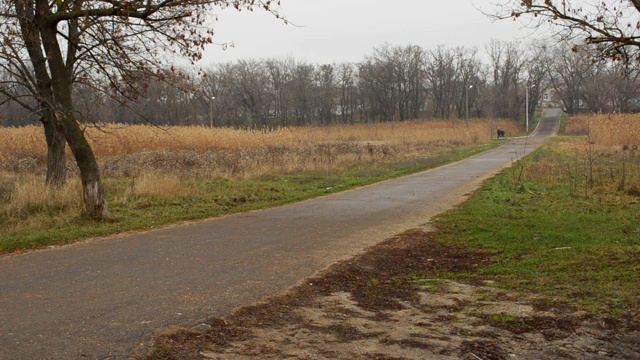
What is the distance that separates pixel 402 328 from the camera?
5.40 meters

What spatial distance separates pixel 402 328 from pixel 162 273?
324 centimetres

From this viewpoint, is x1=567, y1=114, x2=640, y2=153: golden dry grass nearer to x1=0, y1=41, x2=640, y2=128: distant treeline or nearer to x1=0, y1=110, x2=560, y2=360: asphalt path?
x1=0, y1=110, x2=560, y2=360: asphalt path

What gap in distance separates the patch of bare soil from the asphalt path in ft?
1.24

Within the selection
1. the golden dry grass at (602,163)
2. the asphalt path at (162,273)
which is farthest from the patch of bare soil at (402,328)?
the golden dry grass at (602,163)

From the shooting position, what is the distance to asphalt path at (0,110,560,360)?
498cm

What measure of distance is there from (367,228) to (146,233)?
3884 mm

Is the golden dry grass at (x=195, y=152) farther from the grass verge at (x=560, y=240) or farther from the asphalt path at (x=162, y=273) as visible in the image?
the grass verge at (x=560, y=240)

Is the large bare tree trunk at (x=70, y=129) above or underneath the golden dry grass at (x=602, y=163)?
above

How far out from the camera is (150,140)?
26531 mm

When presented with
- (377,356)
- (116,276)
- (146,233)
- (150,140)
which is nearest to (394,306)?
(377,356)

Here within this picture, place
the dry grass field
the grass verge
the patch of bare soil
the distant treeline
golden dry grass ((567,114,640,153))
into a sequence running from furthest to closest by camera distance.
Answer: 1. the distant treeline
2. golden dry grass ((567,114,640,153))
3. the dry grass field
4. the grass verge
5. the patch of bare soil

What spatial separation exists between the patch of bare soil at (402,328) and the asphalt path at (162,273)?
0.38m

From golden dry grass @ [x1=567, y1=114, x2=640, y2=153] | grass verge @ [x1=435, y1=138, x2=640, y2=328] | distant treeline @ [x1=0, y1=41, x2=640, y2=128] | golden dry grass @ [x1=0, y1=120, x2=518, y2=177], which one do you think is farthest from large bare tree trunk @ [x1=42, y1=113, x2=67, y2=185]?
distant treeline @ [x1=0, y1=41, x2=640, y2=128]

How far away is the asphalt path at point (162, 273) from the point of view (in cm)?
498
